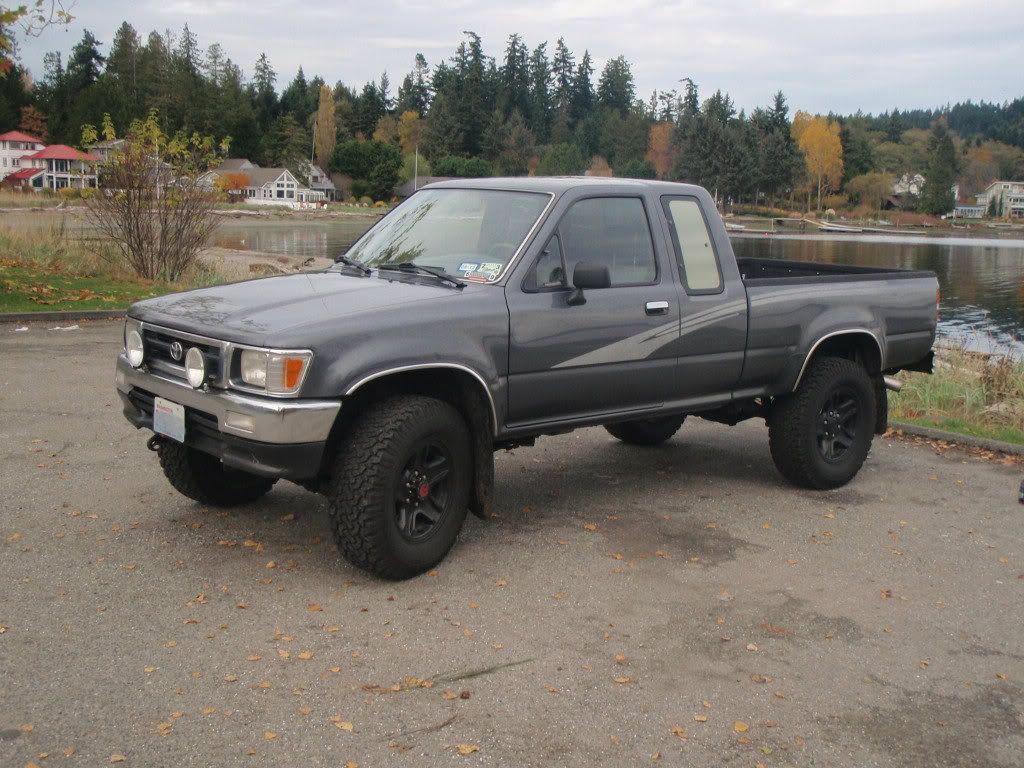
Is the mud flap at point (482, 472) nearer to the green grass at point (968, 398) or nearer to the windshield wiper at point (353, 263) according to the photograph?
the windshield wiper at point (353, 263)

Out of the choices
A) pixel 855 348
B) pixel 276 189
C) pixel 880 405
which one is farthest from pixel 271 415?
→ pixel 276 189

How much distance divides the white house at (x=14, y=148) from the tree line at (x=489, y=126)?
287 centimetres

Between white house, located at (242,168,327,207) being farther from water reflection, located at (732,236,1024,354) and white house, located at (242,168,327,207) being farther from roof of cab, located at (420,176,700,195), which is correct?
roof of cab, located at (420,176,700,195)

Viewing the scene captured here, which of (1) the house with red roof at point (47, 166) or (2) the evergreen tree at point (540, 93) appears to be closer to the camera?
(1) the house with red roof at point (47, 166)

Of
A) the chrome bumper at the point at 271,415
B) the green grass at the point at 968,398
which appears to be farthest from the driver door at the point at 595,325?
the green grass at the point at 968,398

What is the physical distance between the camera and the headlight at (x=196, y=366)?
515cm

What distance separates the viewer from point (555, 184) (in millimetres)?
6270

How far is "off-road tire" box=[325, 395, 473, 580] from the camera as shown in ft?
16.7

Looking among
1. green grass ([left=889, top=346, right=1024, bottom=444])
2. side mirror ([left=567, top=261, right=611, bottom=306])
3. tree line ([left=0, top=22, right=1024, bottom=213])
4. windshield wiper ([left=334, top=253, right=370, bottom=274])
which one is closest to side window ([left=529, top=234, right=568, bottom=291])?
side mirror ([left=567, top=261, right=611, bottom=306])

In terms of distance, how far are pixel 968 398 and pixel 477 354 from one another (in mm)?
8235

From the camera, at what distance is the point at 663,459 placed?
8305 mm

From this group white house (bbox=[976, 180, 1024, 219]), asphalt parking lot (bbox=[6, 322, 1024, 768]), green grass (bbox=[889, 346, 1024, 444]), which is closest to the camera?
asphalt parking lot (bbox=[6, 322, 1024, 768])

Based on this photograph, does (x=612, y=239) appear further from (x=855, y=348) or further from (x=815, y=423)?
(x=855, y=348)

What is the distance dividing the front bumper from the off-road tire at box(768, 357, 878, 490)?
3.56 metres
